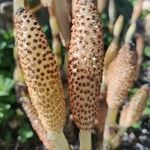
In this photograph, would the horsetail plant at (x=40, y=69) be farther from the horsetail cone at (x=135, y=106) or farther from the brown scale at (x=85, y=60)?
the horsetail cone at (x=135, y=106)

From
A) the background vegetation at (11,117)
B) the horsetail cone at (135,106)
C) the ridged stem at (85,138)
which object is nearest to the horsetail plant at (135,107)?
the horsetail cone at (135,106)

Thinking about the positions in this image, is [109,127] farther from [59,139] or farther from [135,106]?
[59,139]

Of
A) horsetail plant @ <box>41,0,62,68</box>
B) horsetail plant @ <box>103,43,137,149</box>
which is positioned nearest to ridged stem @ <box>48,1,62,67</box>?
horsetail plant @ <box>41,0,62,68</box>

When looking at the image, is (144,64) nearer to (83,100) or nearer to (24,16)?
(83,100)

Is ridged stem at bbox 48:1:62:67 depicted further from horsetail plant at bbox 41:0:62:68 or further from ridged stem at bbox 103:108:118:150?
ridged stem at bbox 103:108:118:150

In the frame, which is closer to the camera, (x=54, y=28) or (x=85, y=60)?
(x=85, y=60)

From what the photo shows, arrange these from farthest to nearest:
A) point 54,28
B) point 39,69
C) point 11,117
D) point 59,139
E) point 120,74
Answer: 1. point 11,117
2. point 54,28
3. point 120,74
4. point 59,139
5. point 39,69

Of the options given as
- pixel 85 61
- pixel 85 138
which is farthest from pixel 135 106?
pixel 85 61

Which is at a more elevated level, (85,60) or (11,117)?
(85,60)
